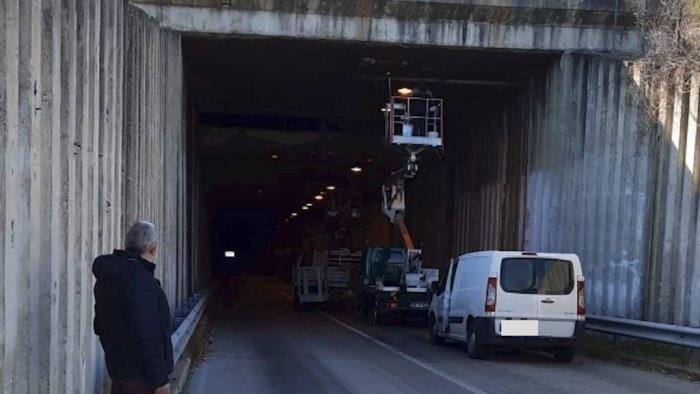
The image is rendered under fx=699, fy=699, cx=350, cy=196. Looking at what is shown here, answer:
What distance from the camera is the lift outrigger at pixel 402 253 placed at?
18.0 metres

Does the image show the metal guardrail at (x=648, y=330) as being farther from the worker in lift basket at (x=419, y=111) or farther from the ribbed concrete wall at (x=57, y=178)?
the ribbed concrete wall at (x=57, y=178)

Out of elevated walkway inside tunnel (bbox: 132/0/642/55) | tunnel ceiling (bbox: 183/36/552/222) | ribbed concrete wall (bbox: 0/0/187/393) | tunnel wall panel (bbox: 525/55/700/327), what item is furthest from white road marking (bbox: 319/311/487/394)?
elevated walkway inside tunnel (bbox: 132/0/642/55)

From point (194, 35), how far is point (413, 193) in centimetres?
1682

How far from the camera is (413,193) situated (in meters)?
30.2

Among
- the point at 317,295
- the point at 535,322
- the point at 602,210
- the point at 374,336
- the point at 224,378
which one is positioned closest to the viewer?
the point at 224,378

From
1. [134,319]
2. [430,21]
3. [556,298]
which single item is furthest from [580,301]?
[134,319]

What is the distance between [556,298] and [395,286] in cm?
902

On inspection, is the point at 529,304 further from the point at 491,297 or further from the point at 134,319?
the point at 134,319

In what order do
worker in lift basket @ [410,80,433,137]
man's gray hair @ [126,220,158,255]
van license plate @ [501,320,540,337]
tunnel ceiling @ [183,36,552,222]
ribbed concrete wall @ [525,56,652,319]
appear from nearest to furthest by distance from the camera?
man's gray hair @ [126,220,158,255], van license plate @ [501,320,540,337], ribbed concrete wall @ [525,56,652,319], tunnel ceiling @ [183,36,552,222], worker in lift basket @ [410,80,433,137]

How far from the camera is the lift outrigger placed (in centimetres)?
1798

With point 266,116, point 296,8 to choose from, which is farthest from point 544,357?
point 266,116

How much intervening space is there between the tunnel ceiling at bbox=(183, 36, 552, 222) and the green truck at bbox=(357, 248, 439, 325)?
367 centimetres

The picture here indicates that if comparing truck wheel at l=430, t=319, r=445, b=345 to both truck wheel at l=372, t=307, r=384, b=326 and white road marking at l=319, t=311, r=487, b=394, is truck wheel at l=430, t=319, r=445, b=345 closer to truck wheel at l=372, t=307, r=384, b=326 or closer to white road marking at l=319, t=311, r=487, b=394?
white road marking at l=319, t=311, r=487, b=394

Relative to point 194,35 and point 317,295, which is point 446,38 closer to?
point 194,35
